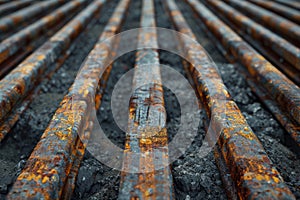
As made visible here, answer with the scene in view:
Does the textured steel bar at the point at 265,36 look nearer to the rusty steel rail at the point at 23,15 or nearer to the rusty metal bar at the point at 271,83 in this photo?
the rusty metal bar at the point at 271,83

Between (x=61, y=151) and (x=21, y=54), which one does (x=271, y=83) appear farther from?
(x=21, y=54)

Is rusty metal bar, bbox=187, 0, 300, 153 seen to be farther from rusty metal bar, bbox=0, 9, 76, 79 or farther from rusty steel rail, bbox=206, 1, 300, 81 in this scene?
rusty metal bar, bbox=0, 9, 76, 79

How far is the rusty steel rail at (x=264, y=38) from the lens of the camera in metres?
1.64

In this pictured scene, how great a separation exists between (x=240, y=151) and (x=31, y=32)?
2080 millimetres

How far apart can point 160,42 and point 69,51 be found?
855mm

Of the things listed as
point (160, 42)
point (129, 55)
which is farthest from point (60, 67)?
point (160, 42)

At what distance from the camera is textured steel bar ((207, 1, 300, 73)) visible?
167 centimetres

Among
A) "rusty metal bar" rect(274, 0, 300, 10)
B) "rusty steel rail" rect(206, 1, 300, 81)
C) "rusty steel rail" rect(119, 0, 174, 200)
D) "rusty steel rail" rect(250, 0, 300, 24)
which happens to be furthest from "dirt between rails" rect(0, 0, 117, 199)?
"rusty metal bar" rect(274, 0, 300, 10)

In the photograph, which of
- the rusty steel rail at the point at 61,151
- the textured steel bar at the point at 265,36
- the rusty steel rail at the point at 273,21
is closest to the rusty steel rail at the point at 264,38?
the textured steel bar at the point at 265,36

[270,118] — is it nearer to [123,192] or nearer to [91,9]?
[123,192]

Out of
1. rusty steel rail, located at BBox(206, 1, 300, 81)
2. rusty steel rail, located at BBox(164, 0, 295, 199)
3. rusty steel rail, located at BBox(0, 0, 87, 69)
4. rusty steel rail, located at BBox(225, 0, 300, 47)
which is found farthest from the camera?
rusty steel rail, located at BBox(225, 0, 300, 47)

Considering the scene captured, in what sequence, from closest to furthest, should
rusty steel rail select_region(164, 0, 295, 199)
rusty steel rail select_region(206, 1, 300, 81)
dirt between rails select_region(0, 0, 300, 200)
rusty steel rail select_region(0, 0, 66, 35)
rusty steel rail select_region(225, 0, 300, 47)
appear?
rusty steel rail select_region(164, 0, 295, 199), dirt between rails select_region(0, 0, 300, 200), rusty steel rail select_region(206, 1, 300, 81), rusty steel rail select_region(225, 0, 300, 47), rusty steel rail select_region(0, 0, 66, 35)

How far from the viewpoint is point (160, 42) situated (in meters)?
2.32

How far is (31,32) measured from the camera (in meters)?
2.19
